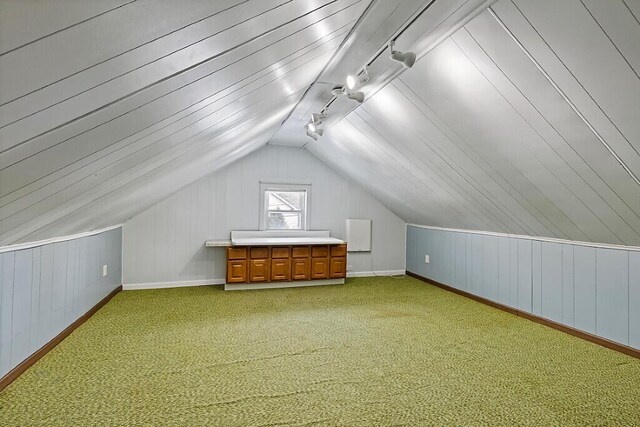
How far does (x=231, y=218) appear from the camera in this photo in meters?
5.78

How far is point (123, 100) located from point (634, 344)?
4.07 m

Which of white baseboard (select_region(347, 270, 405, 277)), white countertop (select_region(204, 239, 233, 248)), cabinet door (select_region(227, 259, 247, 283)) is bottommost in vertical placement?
white baseboard (select_region(347, 270, 405, 277))

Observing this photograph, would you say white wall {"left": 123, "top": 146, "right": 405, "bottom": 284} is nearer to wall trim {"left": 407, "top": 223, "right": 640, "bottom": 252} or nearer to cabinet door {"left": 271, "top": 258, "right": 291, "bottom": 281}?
cabinet door {"left": 271, "top": 258, "right": 291, "bottom": 281}

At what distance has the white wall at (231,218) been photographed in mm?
5383

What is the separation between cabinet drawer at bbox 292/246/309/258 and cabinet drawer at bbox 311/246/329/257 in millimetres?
97

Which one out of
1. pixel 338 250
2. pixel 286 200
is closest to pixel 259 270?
pixel 338 250

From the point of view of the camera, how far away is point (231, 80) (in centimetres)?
180

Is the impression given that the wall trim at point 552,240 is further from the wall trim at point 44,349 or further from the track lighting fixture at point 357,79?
the wall trim at point 44,349

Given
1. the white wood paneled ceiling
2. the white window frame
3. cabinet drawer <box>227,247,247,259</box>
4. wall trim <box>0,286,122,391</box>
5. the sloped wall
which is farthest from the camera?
the white window frame

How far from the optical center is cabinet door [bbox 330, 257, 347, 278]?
18.5 ft

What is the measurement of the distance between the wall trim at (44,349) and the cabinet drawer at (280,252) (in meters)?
2.23

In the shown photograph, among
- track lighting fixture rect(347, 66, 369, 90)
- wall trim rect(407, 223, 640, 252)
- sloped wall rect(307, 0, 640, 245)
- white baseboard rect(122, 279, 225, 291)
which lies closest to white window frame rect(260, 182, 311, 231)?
white baseboard rect(122, 279, 225, 291)

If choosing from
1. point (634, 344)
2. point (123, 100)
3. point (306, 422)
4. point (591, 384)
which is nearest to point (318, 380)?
point (306, 422)

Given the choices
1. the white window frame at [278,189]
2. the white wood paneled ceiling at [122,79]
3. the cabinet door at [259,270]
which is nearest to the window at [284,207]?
the white window frame at [278,189]
